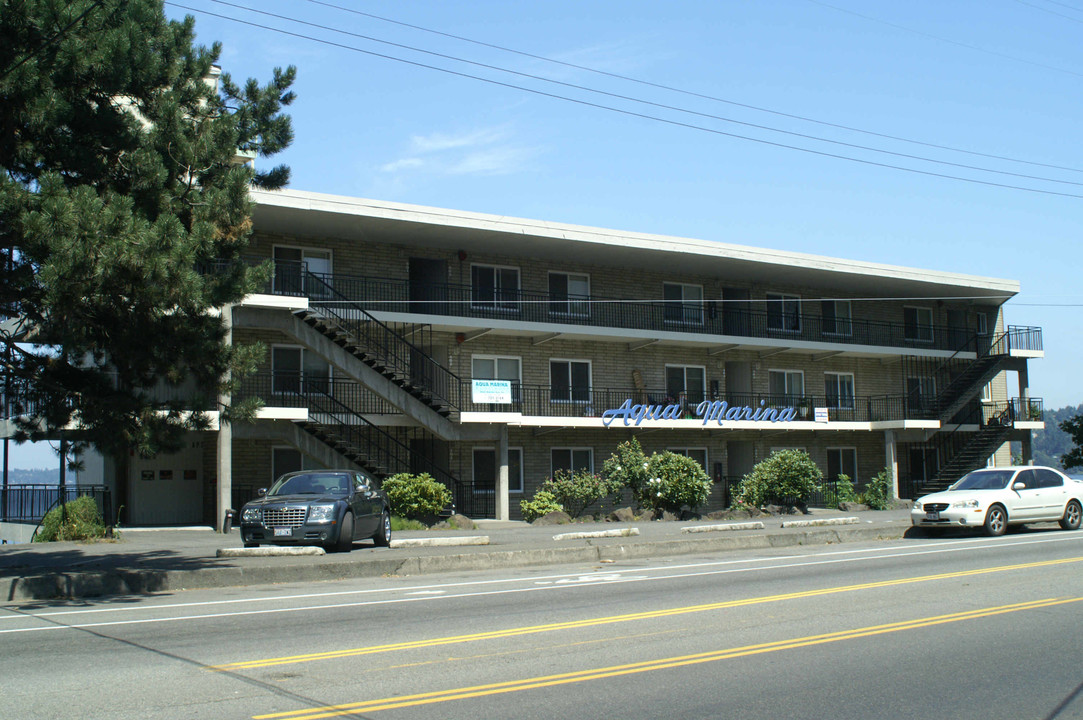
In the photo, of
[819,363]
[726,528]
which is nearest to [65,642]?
[726,528]

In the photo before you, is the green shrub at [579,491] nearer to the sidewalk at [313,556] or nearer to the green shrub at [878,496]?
the sidewalk at [313,556]

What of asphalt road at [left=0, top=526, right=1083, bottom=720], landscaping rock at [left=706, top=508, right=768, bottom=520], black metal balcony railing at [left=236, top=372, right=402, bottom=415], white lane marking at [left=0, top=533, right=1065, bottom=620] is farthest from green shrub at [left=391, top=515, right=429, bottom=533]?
asphalt road at [left=0, top=526, right=1083, bottom=720]

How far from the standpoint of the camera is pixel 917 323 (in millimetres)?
41812

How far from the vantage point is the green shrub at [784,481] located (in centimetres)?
3086

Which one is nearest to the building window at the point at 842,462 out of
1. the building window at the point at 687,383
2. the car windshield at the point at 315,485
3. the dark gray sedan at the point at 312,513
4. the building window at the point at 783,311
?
the building window at the point at 783,311

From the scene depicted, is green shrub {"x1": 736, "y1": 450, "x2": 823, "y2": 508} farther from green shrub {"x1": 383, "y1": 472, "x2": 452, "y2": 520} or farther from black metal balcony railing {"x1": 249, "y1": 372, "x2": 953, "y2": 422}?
green shrub {"x1": 383, "y1": 472, "x2": 452, "y2": 520}

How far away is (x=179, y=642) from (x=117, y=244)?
4.64 metres

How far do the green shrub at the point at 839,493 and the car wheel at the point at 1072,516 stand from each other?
12.1 m

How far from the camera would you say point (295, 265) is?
27.9 metres

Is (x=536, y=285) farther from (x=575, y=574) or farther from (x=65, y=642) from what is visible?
(x=65, y=642)

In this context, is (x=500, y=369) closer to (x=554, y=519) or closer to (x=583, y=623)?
(x=554, y=519)

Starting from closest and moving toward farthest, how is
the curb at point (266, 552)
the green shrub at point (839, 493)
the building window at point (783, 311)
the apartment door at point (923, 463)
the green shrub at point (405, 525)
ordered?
the curb at point (266, 552) < the green shrub at point (405, 525) < the green shrub at point (839, 493) < the building window at point (783, 311) < the apartment door at point (923, 463)

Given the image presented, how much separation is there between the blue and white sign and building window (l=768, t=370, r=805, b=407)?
12048mm

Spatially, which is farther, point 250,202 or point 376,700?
point 250,202
